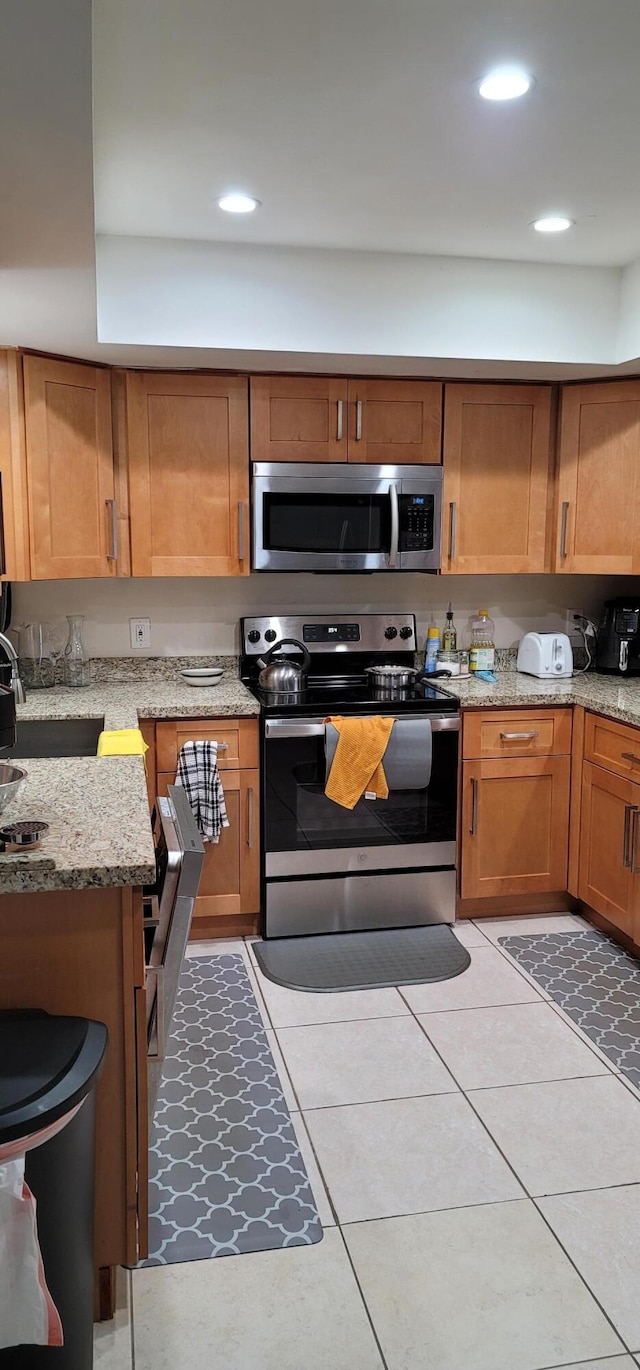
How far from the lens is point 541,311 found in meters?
3.49

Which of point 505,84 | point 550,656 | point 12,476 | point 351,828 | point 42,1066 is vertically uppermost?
point 505,84

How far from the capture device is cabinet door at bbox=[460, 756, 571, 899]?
12.1 feet

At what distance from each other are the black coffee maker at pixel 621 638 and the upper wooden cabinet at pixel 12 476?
7.64 ft

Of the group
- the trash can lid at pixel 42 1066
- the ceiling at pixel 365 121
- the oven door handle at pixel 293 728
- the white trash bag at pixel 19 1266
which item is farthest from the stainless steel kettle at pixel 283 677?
the white trash bag at pixel 19 1266

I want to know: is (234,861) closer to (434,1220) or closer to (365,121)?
(434,1220)

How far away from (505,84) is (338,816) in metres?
2.33

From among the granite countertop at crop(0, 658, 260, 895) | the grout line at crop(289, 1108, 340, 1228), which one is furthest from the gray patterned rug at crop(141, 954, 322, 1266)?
the granite countertop at crop(0, 658, 260, 895)

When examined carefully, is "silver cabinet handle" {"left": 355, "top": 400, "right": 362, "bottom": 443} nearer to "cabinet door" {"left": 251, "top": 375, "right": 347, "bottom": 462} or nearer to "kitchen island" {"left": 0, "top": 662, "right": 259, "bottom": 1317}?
"cabinet door" {"left": 251, "top": 375, "right": 347, "bottom": 462}

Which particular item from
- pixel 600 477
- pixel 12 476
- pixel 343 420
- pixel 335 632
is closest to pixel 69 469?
pixel 12 476

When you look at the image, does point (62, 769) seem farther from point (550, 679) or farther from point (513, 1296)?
point (550, 679)

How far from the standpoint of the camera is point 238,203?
9.16 ft

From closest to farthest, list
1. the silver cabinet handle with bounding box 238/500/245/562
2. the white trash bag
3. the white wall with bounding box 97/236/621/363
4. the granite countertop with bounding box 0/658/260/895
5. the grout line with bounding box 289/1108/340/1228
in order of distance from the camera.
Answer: the white trash bag < the granite countertop with bounding box 0/658/260/895 < the grout line with bounding box 289/1108/340/1228 < the white wall with bounding box 97/236/621/363 < the silver cabinet handle with bounding box 238/500/245/562

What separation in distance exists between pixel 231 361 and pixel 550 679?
1.76m

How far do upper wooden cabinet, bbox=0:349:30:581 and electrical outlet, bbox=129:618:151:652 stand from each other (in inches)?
25.6
